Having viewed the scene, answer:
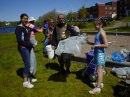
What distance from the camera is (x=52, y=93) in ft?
20.3

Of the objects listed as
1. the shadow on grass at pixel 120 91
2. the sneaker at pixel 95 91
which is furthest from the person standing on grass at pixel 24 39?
the shadow on grass at pixel 120 91

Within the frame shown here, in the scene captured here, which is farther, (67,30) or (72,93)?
(67,30)

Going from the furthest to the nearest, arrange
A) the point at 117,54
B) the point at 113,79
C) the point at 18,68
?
the point at 18,68 < the point at 117,54 < the point at 113,79

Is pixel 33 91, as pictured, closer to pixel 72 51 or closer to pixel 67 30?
pixel 72 51

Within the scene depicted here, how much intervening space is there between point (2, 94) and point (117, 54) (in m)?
4.68

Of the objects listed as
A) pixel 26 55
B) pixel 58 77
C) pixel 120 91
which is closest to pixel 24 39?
pixel 26 55

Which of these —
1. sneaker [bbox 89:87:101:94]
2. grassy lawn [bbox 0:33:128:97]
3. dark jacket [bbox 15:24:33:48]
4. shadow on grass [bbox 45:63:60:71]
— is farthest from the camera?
shadow on grass [bbox 45:63:60:71]

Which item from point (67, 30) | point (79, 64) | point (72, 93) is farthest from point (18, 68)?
point (72, 93)

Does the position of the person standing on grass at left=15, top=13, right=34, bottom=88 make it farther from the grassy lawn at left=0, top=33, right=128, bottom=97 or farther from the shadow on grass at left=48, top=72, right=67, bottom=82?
the shadow on grass at left=48, top=72, right=67, bottom=82

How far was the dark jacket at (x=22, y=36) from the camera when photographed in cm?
604

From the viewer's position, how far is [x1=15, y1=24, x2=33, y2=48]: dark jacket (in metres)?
6.04

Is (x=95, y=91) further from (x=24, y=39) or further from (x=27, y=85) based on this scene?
(x=24, y=39)

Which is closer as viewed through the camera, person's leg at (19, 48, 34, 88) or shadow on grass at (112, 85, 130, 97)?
shadow on grass at (112, 85, 130, 97)

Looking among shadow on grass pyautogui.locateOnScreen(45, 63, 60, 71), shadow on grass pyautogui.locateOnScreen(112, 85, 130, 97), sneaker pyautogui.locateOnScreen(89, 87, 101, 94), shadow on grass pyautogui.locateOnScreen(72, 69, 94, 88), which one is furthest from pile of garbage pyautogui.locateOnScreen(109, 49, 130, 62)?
sneaker pyautogui.locateOnScreen(89, 87, 101, 94)
